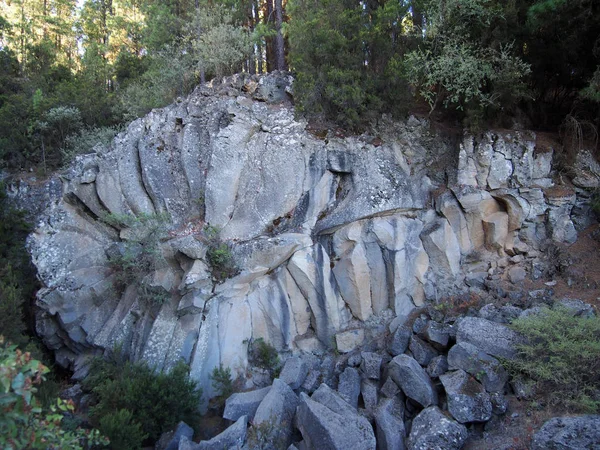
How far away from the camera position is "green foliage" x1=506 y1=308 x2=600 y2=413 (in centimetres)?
747

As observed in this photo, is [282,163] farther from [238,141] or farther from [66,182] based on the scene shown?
[66,182]

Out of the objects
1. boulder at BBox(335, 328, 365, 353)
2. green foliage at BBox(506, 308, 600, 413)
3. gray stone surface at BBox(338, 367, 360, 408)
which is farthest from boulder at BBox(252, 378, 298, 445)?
green foliage at BBox(506, 308, 600, 413)

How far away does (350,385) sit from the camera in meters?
9.62

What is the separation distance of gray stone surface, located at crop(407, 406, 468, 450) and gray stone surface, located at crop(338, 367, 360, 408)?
70.9 inches

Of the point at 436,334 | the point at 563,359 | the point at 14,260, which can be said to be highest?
the point at 14,260

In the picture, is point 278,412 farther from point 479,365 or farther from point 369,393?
point 479,365

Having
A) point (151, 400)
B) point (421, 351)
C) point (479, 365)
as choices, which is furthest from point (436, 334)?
point (151, 400)

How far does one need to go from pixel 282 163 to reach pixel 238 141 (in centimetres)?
150

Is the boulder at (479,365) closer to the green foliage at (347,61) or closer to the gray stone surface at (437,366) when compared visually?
the gray stone surface at (437,366)

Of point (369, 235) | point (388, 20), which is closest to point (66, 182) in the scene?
point (369, 235)

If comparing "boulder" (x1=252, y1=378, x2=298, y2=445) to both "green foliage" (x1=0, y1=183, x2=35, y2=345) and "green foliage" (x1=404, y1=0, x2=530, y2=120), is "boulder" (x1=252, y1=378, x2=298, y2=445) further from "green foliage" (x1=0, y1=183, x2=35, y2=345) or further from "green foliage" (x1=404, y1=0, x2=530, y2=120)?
"green foliage" (x1=404, y1=0, x2=530, y2=120)

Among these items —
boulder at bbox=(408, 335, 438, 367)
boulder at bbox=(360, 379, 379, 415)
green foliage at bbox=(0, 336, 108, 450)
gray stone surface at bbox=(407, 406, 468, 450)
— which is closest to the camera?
green foliage at bbox=(0, 336, 108, 450)

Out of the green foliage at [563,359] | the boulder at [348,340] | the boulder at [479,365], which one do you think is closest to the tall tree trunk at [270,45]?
the boulder at [348,340]

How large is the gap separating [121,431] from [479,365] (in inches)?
271
